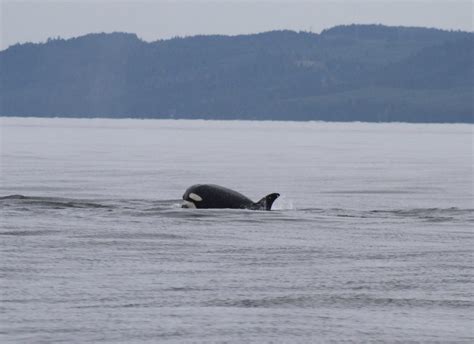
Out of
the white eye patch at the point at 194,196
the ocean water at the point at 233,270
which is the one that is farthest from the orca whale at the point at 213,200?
the ocean water at the point at 233,270

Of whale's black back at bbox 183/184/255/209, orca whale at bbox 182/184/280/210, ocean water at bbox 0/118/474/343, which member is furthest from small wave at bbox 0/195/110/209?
whale's black back at bbox 183/184/255/209

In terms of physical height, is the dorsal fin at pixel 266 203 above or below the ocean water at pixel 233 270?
above

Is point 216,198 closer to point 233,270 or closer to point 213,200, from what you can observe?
point 213,200

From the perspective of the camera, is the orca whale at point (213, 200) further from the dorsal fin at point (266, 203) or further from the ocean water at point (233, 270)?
the ocean water at point (233, 270)

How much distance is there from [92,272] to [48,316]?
307 centimetres

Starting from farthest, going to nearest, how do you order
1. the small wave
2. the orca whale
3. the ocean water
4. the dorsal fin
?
the orca whale
the small wave
the dorsal fin
the ocean water

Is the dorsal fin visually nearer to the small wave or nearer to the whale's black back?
the whale's black back

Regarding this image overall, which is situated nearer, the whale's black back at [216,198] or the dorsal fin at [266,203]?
the dorsal fin at [266,203]

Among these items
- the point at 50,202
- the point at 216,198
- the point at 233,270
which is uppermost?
the point at 216,198

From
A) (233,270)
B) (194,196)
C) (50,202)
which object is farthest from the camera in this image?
(50,202)

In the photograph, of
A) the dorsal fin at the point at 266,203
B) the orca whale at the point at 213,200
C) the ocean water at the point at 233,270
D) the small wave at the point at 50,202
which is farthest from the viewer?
the orca whale at the point at 213,200

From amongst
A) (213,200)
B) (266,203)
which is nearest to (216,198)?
(213,200)

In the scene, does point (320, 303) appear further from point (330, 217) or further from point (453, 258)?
point (330, 217)

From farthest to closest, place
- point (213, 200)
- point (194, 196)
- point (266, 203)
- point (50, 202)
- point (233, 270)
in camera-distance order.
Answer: point (50, 202)
point (213, 200)
point (194, 196)
point (266, 203)
point (233, 270)
